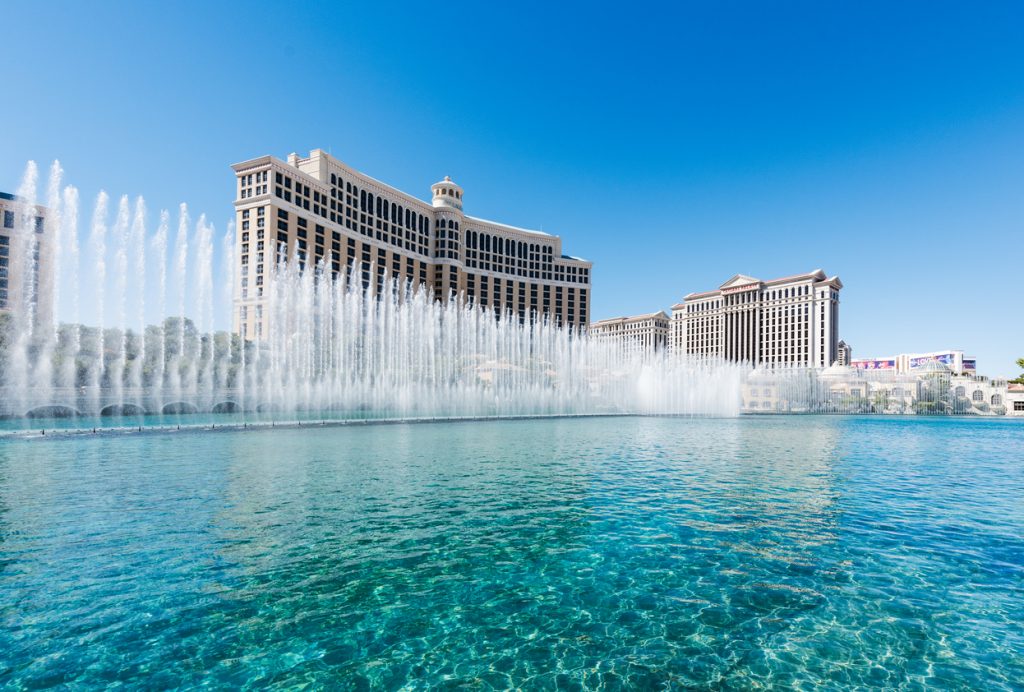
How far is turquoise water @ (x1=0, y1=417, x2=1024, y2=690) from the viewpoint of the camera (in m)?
6.16

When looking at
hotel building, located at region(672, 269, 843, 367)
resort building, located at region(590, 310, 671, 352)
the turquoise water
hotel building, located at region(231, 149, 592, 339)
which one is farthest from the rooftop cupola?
the turquoise water

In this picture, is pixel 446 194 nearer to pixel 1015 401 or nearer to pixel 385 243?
pixel 385 243

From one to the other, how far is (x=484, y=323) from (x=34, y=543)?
1614 inches

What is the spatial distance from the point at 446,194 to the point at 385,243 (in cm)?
2097

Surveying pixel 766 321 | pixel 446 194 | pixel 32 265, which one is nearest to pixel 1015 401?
pixel 766 321

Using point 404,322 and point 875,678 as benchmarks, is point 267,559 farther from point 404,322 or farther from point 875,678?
point 404,322

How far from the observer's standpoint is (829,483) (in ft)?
54.2

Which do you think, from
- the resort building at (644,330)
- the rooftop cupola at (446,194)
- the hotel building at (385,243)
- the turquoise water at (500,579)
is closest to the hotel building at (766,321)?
the resort building at (644,330)

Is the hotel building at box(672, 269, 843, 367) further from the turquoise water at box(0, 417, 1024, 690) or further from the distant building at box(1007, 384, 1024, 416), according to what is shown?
the turquoise water at box(0, 417, 1024, 690)

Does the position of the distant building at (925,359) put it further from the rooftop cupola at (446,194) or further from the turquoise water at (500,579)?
the turquoise water at (500,579)

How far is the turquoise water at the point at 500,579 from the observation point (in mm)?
6156

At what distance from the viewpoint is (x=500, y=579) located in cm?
857

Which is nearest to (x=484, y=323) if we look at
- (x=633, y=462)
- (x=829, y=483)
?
(x=633, y=462)

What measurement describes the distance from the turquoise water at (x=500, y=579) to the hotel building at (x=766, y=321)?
116745 mm
